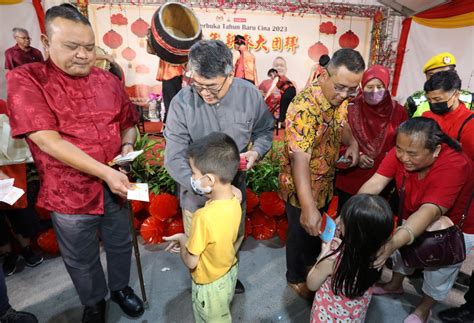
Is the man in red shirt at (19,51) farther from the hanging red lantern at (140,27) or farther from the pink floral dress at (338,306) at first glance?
the pink floral dress at (338,306)

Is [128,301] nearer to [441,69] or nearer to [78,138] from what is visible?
[78,138]

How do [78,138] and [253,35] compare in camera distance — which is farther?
[253,35]

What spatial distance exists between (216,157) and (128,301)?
4.26 ft

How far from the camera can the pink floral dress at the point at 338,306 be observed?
1.30 metres

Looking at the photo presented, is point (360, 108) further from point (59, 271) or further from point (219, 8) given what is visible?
point (219, 8)

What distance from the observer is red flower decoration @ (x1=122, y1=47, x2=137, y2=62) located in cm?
616

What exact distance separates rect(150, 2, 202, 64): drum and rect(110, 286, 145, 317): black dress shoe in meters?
1.54

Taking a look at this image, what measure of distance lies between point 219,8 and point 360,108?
185 inches

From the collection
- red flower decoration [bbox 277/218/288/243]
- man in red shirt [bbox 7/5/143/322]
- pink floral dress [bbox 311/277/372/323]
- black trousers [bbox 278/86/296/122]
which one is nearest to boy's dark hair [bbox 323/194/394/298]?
pink floral dress [bbox 311/277/372/323]

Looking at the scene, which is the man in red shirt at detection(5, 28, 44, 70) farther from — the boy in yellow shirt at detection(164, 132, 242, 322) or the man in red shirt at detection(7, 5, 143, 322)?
the boy in yellow shirt at detection(164, 132, 242, 322)

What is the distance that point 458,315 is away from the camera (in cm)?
187

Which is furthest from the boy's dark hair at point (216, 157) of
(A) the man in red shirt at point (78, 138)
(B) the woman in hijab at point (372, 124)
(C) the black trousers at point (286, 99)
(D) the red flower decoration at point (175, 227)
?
(C) the black trousers at point (286, 99)

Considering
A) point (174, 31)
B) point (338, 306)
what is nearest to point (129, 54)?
point (174, 31)

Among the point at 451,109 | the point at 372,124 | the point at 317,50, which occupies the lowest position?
the point at 372,124
